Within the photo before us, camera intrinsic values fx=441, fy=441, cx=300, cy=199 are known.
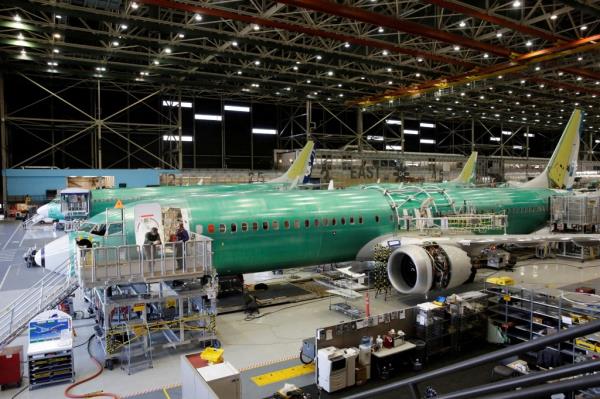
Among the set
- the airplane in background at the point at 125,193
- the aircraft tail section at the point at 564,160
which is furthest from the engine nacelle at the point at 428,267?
the airplane in background at the point at 125,193

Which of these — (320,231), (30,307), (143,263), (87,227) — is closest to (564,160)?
(320,231)

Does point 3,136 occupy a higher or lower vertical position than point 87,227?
higher

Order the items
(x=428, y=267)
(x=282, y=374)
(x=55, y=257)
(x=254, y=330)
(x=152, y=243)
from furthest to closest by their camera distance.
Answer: (x=428, y=267), (x=254, y=330), (x=55, y=257), (x=152, y=243), (x=282, y=374)

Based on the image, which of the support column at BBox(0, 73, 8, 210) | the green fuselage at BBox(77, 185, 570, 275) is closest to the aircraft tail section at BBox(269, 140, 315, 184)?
the green fuselage at BBox(77, 185, 570, 275)

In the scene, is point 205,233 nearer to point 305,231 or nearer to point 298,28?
point 305,231

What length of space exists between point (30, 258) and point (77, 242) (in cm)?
1449

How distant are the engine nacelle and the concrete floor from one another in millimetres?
1216

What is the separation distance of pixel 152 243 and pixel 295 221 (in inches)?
231

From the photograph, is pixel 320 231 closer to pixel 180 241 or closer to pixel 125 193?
pixel 180 241

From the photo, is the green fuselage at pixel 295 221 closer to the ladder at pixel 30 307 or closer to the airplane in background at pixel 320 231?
the airplane in background at pixel 320 231

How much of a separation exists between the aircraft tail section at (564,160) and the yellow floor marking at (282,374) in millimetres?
22925

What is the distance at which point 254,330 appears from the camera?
564 inches

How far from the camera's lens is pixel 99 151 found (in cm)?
4706

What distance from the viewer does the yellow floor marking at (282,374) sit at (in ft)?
35.7
